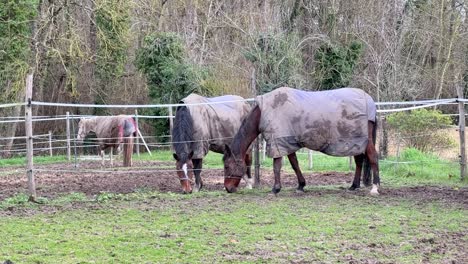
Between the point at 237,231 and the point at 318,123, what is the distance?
350 cm

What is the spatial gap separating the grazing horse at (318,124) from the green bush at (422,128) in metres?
4.18

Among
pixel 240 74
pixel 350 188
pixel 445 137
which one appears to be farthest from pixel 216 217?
pixel 240 74

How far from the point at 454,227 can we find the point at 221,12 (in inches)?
689

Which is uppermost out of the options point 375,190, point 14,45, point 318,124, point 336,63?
point 14,45

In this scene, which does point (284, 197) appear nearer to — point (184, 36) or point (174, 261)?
point (174, 261)

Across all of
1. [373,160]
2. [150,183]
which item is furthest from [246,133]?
[150,183]

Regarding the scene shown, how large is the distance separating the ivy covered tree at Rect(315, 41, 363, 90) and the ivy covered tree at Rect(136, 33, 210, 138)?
4327mm

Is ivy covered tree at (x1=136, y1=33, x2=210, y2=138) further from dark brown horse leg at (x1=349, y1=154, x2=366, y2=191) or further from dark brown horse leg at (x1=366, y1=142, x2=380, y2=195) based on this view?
dark brown horse leg at (x1=366, y1=142, x2=380, y2=195)

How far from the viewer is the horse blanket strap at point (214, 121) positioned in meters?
10.4

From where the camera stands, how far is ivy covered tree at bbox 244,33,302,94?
760 inches

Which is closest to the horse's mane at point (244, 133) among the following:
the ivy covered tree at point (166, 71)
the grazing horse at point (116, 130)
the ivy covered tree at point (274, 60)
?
the grazing horse at point (116, 130)

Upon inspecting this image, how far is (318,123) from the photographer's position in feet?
31.9

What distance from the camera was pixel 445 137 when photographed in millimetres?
14555

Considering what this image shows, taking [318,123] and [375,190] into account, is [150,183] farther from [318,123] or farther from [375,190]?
[375,190]
